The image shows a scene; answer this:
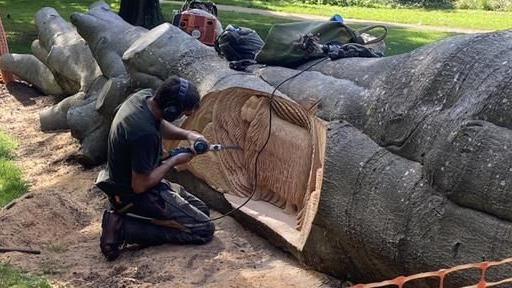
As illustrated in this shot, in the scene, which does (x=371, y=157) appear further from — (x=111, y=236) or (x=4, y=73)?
(x=4, y=73)

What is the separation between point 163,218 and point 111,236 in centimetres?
39

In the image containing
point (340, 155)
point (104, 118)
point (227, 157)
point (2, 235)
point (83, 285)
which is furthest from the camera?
point (104, 118)

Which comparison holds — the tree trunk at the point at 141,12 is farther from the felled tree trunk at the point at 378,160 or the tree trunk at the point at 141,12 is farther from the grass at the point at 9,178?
the felled tree trunk at the point at 378,160

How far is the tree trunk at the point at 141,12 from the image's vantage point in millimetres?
13016

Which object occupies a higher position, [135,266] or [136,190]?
[136,190]

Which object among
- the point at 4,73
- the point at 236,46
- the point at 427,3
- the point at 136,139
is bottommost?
the point at 427,3

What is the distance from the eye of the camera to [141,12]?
13.0 m

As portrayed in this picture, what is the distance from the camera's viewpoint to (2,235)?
20.6ft

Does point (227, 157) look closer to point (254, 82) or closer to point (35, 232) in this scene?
point (254, 82)

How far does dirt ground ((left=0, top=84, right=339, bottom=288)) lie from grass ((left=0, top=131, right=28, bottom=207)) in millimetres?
122

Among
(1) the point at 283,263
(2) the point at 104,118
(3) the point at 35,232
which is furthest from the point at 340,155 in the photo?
(2) the point at 104,118

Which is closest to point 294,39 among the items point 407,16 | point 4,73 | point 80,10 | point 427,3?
point 4,73

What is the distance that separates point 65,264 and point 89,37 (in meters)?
4.17

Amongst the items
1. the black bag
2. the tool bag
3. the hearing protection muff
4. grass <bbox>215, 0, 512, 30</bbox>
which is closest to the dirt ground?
the hearing protection muff
